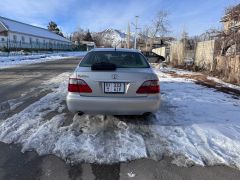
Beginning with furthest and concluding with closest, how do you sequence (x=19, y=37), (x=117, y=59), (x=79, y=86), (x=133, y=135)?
(x=19, y=37)
(x=117, y=59)
(x=79, y=86)
(x=133, y=135)

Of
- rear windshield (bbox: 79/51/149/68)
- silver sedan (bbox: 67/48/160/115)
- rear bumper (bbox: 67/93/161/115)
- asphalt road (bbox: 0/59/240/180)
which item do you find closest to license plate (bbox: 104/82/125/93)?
silver sedan (bbox: 67/48/160/115)

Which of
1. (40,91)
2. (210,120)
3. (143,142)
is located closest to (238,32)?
(210,120)

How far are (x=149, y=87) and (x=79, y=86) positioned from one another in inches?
50.0

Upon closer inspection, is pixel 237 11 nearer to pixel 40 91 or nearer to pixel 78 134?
pixel 40 91

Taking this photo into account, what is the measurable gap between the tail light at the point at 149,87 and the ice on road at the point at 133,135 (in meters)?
0.73

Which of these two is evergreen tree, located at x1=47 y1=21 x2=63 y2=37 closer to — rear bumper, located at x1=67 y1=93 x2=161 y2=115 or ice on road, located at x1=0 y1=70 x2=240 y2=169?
ice on road, located at x1=0 y1=70 x2=240 y2=169

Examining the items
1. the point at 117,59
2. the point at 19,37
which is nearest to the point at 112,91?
the point at 117,59

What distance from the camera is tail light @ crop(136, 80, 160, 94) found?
4711 millimetres

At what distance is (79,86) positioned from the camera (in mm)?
4723

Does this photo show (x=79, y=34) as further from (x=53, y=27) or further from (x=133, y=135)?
(x=133, y=135)

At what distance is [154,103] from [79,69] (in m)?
1.55

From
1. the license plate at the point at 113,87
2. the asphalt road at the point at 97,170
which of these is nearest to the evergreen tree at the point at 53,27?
the license plate at the point at 113,87

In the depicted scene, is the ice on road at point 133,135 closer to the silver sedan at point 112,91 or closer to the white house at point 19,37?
the silver sedan at point 112,91

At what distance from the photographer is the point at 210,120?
5.55 m
